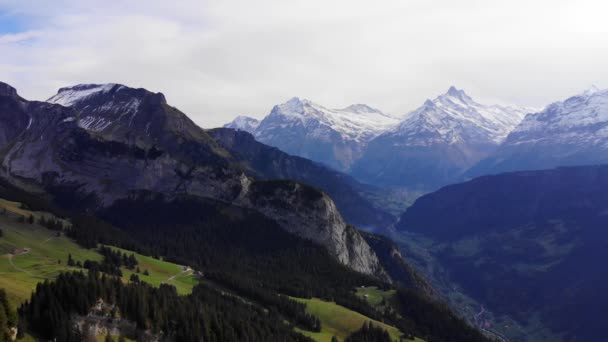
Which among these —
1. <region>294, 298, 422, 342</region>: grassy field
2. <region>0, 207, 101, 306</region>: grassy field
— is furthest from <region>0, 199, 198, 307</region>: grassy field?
<region>294, 298, 422, 342</region>: grassy field

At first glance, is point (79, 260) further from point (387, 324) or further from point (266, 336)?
point (387, 324)

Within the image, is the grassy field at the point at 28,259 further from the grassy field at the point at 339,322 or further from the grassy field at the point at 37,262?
the grassy field at the point at 339,322

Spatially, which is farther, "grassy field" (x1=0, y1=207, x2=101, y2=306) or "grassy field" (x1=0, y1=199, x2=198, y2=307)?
"grassy field" (x1=0, y1=199, x2=198, y2=307)

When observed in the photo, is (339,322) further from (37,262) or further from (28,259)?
(28,259)

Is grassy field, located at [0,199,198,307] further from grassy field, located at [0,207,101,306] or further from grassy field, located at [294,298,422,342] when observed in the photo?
grassy field, located at [294,298,422,342]

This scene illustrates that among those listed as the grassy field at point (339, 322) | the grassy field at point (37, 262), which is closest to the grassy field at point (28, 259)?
the grassy field at point (37, 262)

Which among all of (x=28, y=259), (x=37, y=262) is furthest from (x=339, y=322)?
(x=28, y=259)

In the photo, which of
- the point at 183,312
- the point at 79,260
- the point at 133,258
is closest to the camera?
the point at 183,312

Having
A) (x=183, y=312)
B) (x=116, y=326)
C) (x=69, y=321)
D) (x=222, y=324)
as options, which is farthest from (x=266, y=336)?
(x=69, y=321)
